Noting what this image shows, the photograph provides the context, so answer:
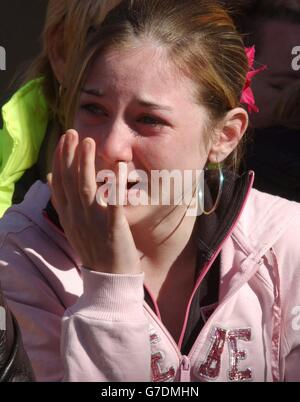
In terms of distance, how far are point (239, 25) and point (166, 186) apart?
63cm

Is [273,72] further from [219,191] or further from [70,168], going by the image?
[70,168]

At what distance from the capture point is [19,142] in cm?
194

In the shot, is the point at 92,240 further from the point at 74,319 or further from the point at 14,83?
the point at 14,83

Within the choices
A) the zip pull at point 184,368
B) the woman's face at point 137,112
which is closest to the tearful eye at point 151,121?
the woman's face at point 137,112

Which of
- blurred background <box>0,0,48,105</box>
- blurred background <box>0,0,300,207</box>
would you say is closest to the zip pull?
blurred background <box>0,0,300,207</box>

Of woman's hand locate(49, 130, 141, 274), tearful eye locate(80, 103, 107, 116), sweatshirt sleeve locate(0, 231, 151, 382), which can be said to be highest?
tearful eye locate(80, 103, 107, 116)

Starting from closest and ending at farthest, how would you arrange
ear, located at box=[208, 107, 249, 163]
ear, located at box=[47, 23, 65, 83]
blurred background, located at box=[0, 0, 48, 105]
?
ear, located at box=[208, 107, 249, 163]
ear, located at box=[47, 23, 65, 83]
blurred background, located at box=[0, 0, 48, 105]

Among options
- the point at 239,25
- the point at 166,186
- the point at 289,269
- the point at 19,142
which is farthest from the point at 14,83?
the point at 289,269

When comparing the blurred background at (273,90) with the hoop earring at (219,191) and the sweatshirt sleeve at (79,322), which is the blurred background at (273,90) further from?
the sweatshirt sleeve at (79,322)

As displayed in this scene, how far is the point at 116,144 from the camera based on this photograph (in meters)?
1.45

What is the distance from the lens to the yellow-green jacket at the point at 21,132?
1947mm

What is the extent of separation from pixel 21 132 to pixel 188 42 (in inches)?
22.1

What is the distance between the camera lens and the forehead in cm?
147

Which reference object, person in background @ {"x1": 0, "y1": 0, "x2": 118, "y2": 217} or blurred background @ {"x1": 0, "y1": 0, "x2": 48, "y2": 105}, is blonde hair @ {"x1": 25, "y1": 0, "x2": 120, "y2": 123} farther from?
blurred background @ {"x1": 0, "y1": 0, "x2": 48, "y2": 105}
